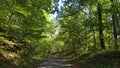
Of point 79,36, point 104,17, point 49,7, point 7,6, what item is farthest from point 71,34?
point 7,6

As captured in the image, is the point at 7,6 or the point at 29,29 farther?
the point at 29,29

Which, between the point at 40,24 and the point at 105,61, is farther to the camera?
the point at 40,24

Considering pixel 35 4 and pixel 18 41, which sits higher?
pixel 35 4

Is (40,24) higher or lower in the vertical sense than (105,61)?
higher

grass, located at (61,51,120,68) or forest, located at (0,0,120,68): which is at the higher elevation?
forest, located at (0,0,120,68)

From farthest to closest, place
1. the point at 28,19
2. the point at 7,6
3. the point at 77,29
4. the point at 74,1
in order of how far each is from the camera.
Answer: the point at 77,29
the point at 28,19
the point at 74,1
the point at 7,6

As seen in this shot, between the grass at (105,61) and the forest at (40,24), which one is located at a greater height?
the forest at (40,24)

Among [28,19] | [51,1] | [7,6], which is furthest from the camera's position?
[28,19]

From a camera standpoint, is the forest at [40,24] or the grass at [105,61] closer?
the forest at [40,24]

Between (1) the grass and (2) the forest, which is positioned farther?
(1) the grass

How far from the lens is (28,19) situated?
2534 cm

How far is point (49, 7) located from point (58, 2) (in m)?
1.93

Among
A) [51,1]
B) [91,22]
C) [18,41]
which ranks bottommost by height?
[18,41]

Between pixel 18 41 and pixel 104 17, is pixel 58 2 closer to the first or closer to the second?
pixel 18 41
